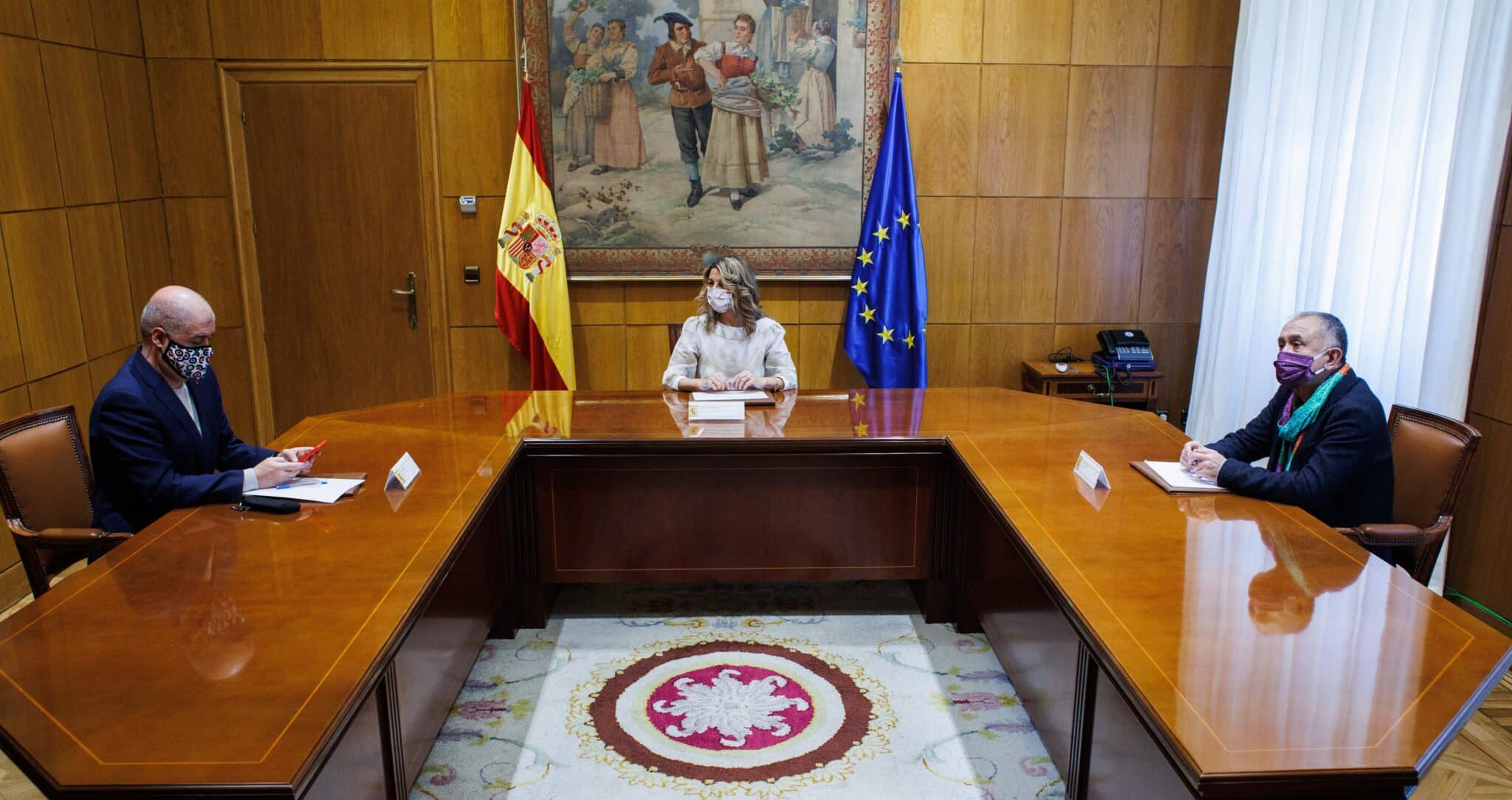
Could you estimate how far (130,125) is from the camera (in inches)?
190

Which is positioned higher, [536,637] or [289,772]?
[289,772]

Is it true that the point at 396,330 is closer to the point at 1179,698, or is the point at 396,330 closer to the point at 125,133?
the point at 125,133

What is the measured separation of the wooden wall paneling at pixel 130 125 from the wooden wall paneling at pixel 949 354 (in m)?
3.99

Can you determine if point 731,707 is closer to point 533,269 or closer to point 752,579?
point 752,579

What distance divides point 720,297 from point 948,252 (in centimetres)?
179

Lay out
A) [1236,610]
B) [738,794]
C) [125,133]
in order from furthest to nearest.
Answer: [125,133], [738,794], [1236,610]

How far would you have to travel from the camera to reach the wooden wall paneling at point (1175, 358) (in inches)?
214

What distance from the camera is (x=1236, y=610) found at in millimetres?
2016

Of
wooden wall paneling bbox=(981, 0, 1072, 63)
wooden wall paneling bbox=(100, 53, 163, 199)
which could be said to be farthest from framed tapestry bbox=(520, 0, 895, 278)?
wooden wall paneling bbox=(100, 53, 163, 199)

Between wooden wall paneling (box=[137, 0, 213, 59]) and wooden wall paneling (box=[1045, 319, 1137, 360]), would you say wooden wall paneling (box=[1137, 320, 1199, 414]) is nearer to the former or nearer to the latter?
wooden wall paneling (box=[1045, 319, 1137, 360])

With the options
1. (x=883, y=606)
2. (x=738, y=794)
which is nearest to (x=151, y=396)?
(x=738, y=794)

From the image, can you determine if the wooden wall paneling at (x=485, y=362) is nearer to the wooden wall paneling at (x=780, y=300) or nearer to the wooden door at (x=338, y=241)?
the wooden door at (x=338, y=241)

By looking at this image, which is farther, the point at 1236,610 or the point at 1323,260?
the point at 1323,260

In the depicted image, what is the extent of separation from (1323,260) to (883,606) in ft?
7.79
